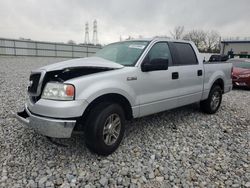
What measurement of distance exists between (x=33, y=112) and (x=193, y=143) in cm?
268

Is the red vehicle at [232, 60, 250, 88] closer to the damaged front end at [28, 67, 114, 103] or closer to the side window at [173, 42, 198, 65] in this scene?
the side window at [173, 42, 198, 65]

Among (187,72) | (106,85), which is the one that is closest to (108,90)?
(106,85)

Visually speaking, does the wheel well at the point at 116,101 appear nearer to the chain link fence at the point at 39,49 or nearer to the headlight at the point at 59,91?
the headlight at the point at 59,91

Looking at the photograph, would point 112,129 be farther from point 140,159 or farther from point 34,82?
point 34,82

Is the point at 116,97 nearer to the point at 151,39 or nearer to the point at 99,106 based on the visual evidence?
the point at 99,106

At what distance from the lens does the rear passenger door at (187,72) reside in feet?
14.1

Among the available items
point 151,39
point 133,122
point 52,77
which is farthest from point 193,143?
point 52,77

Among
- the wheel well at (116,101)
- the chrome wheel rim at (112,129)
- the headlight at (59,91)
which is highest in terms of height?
the headlight at (59,91)

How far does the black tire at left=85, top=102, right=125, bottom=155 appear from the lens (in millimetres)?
2914

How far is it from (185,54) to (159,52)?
0.91m

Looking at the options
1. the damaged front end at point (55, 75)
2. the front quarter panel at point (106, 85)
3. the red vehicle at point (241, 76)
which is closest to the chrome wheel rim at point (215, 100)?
the front quarter panel at point (106, 85)

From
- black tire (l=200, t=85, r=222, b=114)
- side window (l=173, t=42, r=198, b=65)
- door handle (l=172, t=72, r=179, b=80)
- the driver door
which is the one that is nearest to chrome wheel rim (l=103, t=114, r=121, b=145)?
the driver door

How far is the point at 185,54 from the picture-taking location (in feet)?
15.2

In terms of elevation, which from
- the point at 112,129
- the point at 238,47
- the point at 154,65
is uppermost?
the point at 238,47
